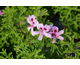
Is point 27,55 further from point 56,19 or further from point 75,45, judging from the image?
point 56,19

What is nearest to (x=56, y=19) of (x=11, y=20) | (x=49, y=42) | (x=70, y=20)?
(x=70, y=20)

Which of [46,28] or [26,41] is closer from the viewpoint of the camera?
[46,28]

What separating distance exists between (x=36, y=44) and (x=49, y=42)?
0.19 metres

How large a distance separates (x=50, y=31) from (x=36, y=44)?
381 mm

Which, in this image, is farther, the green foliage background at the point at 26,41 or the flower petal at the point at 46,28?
the green foliage background at the point at 26,41

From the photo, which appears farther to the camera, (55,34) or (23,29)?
(23,29)

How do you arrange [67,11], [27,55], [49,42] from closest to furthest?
[27,55], [49,42], [67,11]

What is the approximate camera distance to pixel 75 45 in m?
1.16

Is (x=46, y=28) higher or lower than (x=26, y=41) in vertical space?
higher

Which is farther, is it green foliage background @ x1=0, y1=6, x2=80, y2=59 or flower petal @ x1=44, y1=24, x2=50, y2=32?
green foliage background @ x1=0, y1=6, x2=80, y2=59

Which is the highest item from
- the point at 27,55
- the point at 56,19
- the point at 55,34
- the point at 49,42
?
the point at 56,19

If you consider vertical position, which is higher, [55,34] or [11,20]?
[11,20]

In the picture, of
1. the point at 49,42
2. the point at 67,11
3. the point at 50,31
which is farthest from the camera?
the point at 67,11

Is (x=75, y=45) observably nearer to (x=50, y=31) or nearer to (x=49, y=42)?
(x=49, y=42)
